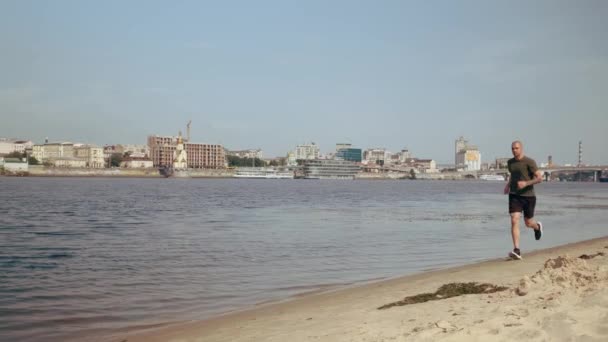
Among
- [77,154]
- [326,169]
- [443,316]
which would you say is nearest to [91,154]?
[77,154]

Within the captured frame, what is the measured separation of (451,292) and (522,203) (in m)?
3.50

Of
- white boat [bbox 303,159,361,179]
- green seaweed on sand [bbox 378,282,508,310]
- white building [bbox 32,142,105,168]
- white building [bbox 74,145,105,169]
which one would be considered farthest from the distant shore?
green seaweed on sand [bbox 378,282,508,310]

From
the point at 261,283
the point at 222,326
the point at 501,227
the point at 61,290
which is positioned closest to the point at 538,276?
the point at 222,326

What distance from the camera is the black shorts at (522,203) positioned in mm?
9375

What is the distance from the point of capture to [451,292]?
6566 mm

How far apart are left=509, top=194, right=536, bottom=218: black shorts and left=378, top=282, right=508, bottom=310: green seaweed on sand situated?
2973 mm

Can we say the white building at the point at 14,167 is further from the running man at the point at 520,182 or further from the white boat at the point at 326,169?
the running man at the point at 520,182

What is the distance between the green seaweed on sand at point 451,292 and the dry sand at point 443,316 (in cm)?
27

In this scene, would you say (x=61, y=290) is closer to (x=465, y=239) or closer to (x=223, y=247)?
(x=223, y=247)

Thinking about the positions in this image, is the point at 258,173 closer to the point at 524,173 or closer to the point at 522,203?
the point at 522,203

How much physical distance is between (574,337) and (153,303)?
5673 millimetres

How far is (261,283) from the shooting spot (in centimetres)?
946

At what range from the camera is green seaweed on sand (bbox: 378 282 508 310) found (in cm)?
627

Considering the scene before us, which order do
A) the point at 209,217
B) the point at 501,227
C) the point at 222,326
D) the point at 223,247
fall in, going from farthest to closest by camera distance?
the point at 209,217 < the point at 501,227 < the point at 223,247 < the point at 222,326
